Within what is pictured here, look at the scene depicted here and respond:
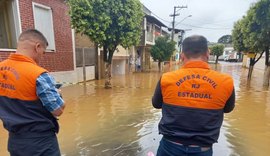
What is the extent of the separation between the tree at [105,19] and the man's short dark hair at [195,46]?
23.9ft

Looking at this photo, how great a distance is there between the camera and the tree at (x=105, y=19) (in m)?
8.90

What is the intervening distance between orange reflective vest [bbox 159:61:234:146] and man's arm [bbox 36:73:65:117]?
38.1 inches

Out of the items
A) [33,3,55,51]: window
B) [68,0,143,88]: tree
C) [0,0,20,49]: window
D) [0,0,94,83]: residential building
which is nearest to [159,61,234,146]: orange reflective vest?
[68,0,143,88]: tree

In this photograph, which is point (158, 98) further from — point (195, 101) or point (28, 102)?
point (28, 102)

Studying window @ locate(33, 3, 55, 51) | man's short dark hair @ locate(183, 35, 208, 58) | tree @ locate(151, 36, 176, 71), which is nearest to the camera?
man's short dark hair @ locate(183, 35, 208, 58)

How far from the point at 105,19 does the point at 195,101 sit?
759 cm

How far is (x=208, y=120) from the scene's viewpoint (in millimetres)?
1900

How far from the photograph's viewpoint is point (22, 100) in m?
1.99

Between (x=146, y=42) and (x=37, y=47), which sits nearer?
(x=37, y=47)

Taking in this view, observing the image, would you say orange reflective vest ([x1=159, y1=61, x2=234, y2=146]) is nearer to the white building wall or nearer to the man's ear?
the man's ear

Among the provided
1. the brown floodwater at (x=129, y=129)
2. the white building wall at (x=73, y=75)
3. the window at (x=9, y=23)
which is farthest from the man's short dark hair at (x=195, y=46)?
the white building wall at (x=73, y=75)

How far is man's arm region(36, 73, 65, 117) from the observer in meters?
1.96

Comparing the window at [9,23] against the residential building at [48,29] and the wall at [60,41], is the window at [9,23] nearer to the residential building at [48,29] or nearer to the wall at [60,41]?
the residential building at [48,29]

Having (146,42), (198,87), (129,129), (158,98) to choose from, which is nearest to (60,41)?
(129,129)
